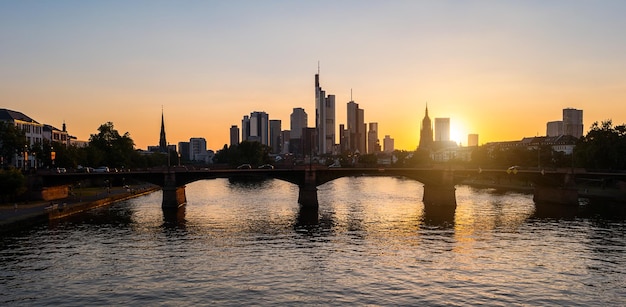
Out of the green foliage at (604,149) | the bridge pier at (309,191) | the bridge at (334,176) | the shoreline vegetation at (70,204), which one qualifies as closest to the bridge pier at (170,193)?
the bridge at (334,176)

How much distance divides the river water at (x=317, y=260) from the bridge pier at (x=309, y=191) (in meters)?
14.2

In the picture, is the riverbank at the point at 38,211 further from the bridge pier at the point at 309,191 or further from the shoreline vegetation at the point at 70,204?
the bridge pier at the point at 309,191

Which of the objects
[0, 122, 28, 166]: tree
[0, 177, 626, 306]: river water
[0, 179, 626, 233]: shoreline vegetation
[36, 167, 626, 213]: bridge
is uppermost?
[0, 122, 28, 166]: tree

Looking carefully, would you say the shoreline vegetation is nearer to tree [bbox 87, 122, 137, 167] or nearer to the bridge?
the bridge

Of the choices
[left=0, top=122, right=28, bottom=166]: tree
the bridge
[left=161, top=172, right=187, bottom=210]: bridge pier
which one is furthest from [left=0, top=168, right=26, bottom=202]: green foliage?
[left=0, top=122, right=28, bottom=166]: tree

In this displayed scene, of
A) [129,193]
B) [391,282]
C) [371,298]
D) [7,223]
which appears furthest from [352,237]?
[129,193]

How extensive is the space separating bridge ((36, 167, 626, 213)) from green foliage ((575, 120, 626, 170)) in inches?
832

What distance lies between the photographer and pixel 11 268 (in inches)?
1887

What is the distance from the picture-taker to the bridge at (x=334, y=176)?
101 meters

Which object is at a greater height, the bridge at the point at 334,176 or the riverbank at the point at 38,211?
the bridge at the point at 334,176

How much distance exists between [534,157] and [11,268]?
156274mm

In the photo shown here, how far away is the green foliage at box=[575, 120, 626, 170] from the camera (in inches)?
4865

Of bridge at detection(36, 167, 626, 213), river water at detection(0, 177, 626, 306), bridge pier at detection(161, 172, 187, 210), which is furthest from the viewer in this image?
bridge at detection(36, 167, 626, 213)

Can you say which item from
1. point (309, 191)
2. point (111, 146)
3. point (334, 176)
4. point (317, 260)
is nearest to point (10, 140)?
point (111, 146)
